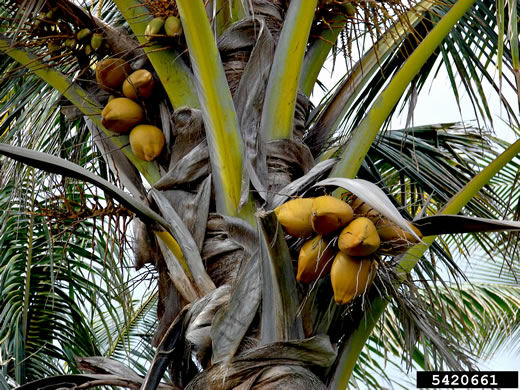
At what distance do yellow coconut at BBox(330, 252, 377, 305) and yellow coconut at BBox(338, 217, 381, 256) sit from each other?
0.09 ft

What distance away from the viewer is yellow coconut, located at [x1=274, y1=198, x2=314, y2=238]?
155 centimetres

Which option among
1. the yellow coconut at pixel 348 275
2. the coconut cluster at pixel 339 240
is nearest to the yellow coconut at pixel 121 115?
the coconut cluster at pixel 339 240

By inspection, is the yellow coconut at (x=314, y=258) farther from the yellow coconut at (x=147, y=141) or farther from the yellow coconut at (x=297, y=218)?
the yellow coconut at (x=147, y=141)

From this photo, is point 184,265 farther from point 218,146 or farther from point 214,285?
point 218,146

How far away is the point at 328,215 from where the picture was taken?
1501mm

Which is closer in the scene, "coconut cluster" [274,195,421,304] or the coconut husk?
"coconut cluster" [274,195,421,304]

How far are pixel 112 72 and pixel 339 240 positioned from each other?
3.00 feet

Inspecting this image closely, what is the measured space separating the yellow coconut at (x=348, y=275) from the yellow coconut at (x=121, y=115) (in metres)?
0.77

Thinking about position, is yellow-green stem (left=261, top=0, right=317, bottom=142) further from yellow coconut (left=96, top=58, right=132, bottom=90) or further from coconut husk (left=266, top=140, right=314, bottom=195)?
yellow coconut (left=96, top=58, right=132, bottom=90)

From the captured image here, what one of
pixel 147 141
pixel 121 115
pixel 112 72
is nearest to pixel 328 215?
pixel 147 141

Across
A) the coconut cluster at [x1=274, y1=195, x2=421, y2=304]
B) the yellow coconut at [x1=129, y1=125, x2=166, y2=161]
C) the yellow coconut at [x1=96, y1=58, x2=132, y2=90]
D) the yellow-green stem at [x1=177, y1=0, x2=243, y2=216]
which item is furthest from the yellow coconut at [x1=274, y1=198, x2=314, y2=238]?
the yellow coconut at [x1=96, y1=58, x2=132, y2=90]

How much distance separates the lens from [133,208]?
167cm

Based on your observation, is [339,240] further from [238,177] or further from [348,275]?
[238,177]

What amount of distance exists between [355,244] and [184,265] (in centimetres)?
49
